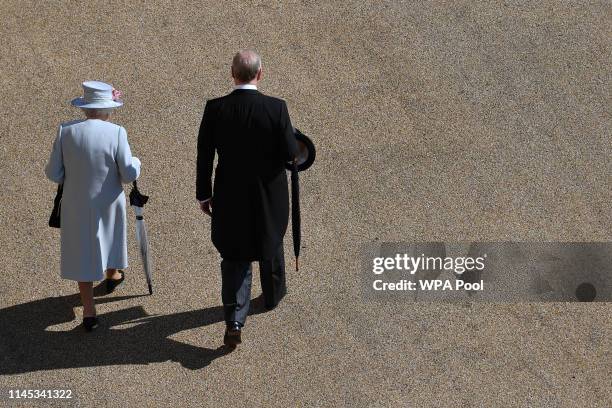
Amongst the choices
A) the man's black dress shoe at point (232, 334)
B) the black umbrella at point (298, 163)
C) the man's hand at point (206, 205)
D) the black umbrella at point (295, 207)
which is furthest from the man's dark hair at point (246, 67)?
the man's black dress shoe at point (232, 334)

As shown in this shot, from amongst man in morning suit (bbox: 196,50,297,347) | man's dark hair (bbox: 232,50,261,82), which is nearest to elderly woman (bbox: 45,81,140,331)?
man in morning suit (bbox: 196,50,297,347)

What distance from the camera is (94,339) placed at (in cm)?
695

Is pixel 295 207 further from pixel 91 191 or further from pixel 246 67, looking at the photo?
pixel 91 191

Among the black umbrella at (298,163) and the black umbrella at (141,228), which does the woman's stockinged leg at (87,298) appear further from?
the black umbrella at (298,163)

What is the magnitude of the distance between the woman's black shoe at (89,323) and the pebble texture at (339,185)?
0.25 feet

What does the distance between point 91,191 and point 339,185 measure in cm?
223

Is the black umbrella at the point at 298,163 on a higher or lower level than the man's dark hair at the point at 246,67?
lower

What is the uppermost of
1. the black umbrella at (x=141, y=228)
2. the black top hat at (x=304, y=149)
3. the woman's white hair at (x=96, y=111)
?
the woman's white hair at (x=96, y=111)

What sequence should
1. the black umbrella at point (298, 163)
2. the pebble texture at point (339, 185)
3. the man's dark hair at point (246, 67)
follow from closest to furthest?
the man's dark hair at point (246, 67) → the pebble texture at point (339, 185) → the black umbrella at point (298, 163)

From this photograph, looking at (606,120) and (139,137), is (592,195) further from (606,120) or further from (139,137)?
(139,137)

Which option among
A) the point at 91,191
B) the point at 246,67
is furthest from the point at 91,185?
the point at 246,67

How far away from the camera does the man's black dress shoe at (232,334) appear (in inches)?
266

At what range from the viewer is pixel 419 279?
7.51 metres

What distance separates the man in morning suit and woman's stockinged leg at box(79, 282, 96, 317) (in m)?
0.89
